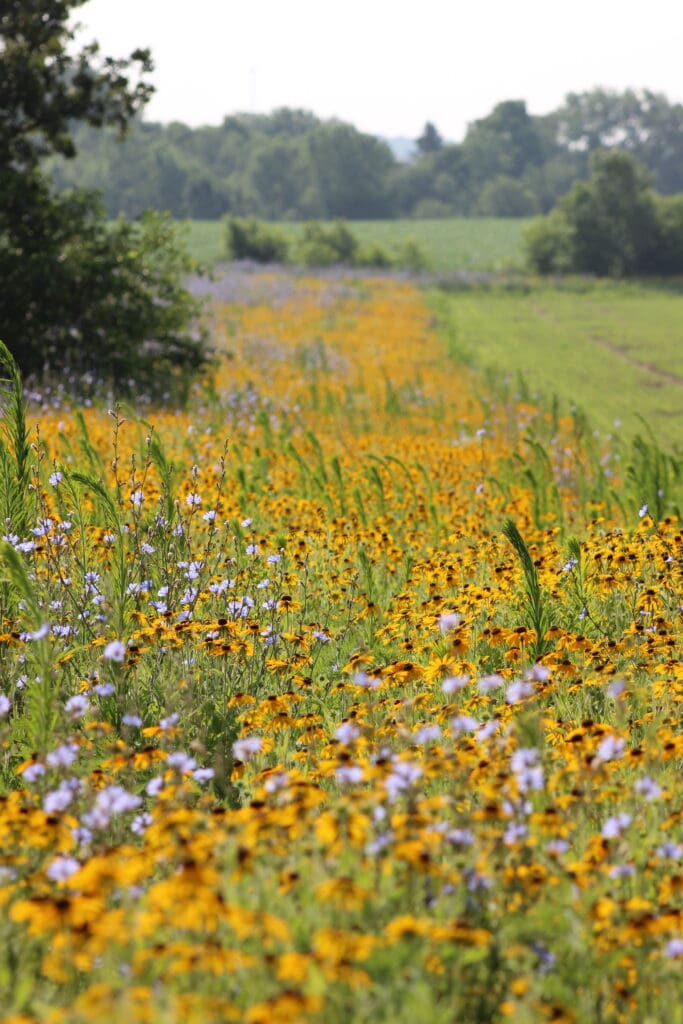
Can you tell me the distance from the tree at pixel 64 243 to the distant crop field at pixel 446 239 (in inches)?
1501

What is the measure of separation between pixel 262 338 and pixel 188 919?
63.4ft

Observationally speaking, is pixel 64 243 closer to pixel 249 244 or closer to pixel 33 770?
pixel 33 770

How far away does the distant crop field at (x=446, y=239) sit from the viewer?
61.5 m

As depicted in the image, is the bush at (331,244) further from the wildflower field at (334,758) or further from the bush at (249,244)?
the wildflower field at (334,758)

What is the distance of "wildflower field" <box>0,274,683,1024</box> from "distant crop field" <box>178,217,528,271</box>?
159ft

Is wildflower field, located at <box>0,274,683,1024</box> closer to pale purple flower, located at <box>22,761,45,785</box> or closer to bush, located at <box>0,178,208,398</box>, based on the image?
pale purple flower, located at <box>22,761,45,785</box>

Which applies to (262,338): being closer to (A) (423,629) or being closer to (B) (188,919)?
(A) (423,629)

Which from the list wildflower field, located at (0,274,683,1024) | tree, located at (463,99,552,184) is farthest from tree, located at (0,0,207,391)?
tree, located at (463,99,552,184)

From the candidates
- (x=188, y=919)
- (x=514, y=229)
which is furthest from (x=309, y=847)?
(x=514, y=229)

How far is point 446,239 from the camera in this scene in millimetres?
83062

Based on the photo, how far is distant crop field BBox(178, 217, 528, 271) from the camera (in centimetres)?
6151

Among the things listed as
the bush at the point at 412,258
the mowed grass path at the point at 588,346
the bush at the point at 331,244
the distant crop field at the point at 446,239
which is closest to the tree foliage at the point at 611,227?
the distant crop field at the point at 446,239

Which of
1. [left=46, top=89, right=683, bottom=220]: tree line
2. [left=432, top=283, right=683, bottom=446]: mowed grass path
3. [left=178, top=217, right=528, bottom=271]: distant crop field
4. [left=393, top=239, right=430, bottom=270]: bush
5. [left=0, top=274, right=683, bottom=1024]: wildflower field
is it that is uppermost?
[left=46, top=89, right=683, bottom=220]: tree line

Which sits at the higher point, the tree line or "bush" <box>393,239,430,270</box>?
the tree line
